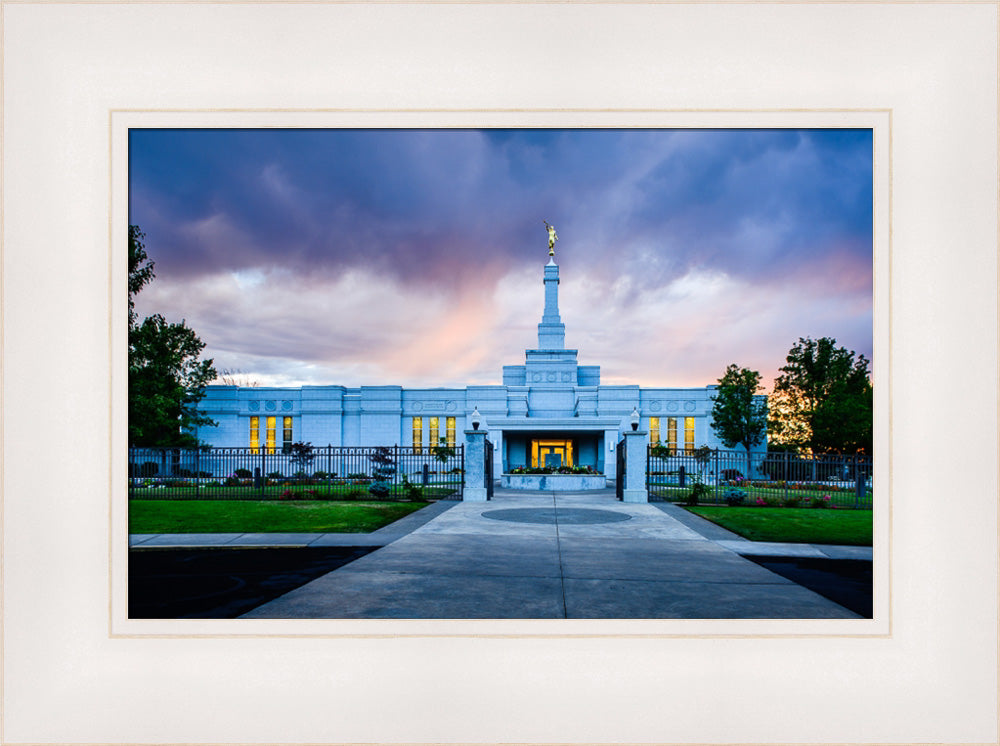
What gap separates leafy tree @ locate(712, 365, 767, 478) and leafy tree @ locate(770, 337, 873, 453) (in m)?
2.28

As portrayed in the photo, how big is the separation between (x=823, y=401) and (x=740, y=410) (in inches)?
331

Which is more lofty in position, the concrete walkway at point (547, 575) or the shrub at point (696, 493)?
the concrete walkway at point (547, 575)

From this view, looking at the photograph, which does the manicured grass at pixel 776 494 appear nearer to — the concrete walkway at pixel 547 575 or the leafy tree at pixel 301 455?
the concrete walkway at pixel 547 575

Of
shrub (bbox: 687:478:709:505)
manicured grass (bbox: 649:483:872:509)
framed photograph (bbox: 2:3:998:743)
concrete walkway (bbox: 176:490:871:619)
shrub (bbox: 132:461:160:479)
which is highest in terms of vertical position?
framed photograph (bbox: 2:3:998:743)

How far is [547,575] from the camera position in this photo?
8172mm

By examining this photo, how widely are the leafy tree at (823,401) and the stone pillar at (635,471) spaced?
28.0 metres

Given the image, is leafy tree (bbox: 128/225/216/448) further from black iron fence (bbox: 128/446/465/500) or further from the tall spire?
the tall spire

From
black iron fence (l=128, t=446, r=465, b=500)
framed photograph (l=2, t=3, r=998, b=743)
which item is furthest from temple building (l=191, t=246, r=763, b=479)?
framed photograph (l=2, t=3, r=998, b=743)

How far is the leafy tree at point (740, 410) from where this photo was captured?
44031mm

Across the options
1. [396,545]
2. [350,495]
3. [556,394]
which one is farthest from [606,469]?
[396,545]

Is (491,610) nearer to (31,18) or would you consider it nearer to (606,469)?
(31,18)

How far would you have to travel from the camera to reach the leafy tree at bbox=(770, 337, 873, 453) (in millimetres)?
42250

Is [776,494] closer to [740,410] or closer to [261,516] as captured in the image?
[740,410]

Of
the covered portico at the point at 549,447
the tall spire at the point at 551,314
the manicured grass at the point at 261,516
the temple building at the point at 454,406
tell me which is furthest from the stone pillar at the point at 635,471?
the tall spire at the point at 551,314
